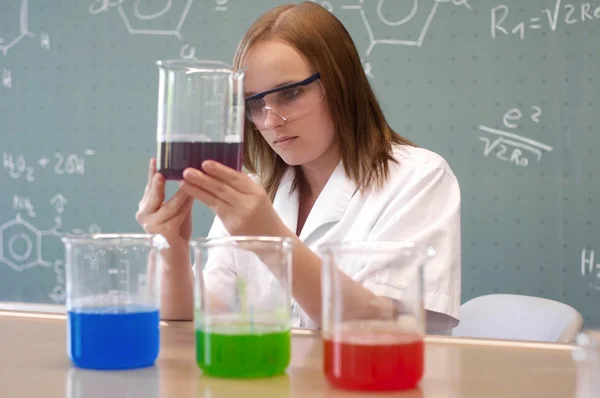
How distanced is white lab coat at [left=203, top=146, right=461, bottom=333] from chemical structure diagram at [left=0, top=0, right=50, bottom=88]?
1728mm

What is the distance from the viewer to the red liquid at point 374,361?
2.81ft

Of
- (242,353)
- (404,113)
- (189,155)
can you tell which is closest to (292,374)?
(242,353)

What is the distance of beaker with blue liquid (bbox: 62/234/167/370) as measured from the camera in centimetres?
99

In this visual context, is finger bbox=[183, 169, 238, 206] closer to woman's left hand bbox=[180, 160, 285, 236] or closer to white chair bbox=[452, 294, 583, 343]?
woman's left hand bbox=[180, 160, 285, 236]

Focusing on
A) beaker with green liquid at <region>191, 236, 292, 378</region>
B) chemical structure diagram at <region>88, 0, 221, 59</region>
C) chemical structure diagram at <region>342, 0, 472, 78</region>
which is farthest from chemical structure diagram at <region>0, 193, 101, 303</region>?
beaker with green liquid at <region>191, 236, 292, 378</region>

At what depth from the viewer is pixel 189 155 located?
1.09 m

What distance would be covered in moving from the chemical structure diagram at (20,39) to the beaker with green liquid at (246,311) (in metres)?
2.46

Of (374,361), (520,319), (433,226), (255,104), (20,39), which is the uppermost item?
(20,39)

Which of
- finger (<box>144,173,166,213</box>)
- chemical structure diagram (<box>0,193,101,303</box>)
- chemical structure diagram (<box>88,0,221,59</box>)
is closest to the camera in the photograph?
finger (<box>144,173,166,213</box>)

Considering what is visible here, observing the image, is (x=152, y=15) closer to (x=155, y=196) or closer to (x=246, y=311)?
(x=155, y=196)

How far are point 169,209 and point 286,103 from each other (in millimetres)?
468

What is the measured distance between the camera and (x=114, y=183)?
306 centimetres

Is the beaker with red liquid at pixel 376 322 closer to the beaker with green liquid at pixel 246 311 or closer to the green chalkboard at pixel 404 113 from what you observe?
the beaker with green liquid at pixel 246 311

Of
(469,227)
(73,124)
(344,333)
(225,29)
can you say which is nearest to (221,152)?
(344,333)
